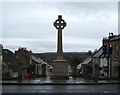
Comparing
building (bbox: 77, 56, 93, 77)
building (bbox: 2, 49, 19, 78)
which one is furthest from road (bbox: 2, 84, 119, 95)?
building (bbox: 2, 49, 19, 78)

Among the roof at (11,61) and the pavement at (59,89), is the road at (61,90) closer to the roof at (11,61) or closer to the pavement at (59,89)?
the pavement at (59,89)

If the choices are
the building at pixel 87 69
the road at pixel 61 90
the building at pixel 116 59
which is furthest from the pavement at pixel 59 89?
the building at pixel 116 59

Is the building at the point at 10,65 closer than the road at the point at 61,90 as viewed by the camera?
No

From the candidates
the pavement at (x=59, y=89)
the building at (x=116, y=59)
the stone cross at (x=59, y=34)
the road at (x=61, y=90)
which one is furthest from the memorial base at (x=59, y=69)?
the building at (x=116, y=59)

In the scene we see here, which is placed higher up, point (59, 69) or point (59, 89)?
point (59, 69)

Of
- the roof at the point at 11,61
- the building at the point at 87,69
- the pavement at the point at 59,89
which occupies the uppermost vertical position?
the roof at the point at 11,61

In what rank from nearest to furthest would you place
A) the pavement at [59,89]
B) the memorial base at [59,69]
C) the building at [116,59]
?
the pavement at [59,89], the memorial base at [59,69], the building at [116,59]

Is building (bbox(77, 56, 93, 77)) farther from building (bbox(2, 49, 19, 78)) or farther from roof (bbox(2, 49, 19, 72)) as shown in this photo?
roof (bbox(2, 49, 19, 72))

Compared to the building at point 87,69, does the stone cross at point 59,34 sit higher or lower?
higher

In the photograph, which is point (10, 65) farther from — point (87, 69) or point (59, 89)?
point (59, 89)

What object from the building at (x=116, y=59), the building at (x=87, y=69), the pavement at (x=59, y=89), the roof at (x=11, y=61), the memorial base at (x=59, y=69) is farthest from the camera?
the roof at (x=11, y=61)

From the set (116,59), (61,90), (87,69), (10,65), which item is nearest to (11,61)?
(10,65)

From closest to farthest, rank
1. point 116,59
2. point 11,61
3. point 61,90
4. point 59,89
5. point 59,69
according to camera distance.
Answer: point 61,90 → point 59,89 → point 59,69 → point 116,59 → point 11,61

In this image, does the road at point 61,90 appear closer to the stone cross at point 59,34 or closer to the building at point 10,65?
the stone cross at point 59,34
